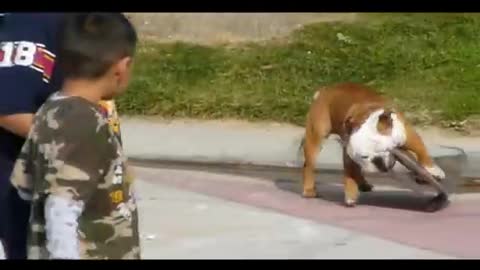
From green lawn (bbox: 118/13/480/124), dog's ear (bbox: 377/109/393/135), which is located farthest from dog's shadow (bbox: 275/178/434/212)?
green lawn (bbox: 118/13/480/124)

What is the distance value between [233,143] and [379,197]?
2.34m

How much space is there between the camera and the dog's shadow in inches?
295

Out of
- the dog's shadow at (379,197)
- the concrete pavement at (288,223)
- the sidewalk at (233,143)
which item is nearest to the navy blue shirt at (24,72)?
the concrete pavement at (288,223)

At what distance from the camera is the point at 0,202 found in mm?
3654

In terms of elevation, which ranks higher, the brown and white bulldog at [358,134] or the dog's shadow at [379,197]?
the brown and white bulldog at [358,134]

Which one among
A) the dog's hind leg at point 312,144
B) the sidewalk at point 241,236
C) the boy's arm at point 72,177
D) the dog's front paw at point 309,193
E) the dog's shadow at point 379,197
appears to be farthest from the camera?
the dog's front paw at point 309,193

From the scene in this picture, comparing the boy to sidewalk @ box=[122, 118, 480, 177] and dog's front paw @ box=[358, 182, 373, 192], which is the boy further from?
sidewalk @ box=[122, 118, 480, 177]

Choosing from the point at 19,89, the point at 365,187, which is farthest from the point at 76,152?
the point at 365,187

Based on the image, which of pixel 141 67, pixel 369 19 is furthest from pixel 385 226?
pixel 369 19

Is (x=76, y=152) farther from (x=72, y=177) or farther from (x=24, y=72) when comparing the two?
(x=24, y=72)

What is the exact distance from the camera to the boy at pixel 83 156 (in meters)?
3.13

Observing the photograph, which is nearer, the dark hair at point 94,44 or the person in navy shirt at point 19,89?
the dark hair at point 94,44

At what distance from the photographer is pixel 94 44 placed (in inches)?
125

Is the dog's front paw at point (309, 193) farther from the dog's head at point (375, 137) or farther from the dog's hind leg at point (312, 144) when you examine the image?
the dog's head at point (375, 137)
